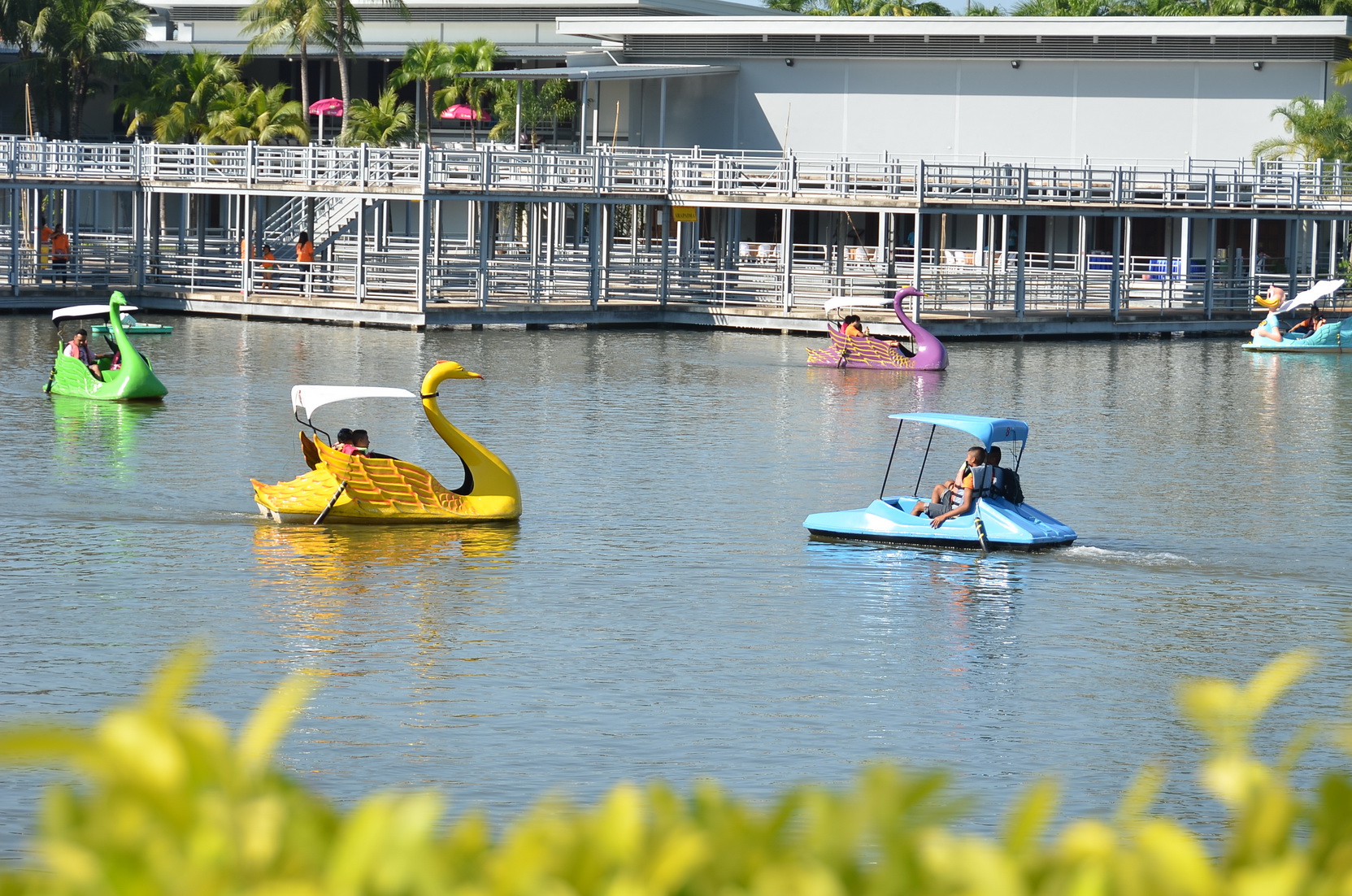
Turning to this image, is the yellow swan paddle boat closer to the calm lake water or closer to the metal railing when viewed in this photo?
the calm lake water

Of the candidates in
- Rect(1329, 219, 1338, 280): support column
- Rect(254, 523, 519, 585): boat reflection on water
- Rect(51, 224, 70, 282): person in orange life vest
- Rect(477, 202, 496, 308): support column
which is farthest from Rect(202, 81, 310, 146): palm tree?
Rect(254, 523, 519, 585): boat reflection on water

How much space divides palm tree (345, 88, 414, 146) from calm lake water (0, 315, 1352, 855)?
32658 millimetres

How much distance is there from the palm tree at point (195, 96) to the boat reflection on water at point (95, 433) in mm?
35141

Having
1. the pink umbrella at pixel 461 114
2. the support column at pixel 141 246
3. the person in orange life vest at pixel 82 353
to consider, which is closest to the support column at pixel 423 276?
the support column at pixel 141 246

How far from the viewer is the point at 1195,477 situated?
74.0 ft

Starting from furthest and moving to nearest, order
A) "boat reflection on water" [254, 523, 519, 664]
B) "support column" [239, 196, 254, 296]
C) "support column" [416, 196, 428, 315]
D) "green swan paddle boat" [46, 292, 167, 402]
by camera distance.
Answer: "support column" [239, 196, 254, 296]
"support column" [416, 196, 428, 315]
"green swan paddle boat" [46, 292, 167, 402]
"boat reflection on water" [254, 523, 519, 664]

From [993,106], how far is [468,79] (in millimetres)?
16485

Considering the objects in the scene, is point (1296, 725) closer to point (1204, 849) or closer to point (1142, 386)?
point (1204, 849)

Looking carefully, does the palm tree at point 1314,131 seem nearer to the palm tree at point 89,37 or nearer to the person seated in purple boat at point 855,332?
the person seated in purple boat at point 855,332

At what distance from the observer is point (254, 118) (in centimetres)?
6009

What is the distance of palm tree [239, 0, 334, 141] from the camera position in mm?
60031

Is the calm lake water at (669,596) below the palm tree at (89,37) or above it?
below

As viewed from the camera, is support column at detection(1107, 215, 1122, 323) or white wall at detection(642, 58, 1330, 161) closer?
support column at detection(1107, 215, 1122, 323)

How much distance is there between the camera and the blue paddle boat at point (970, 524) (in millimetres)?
17203
